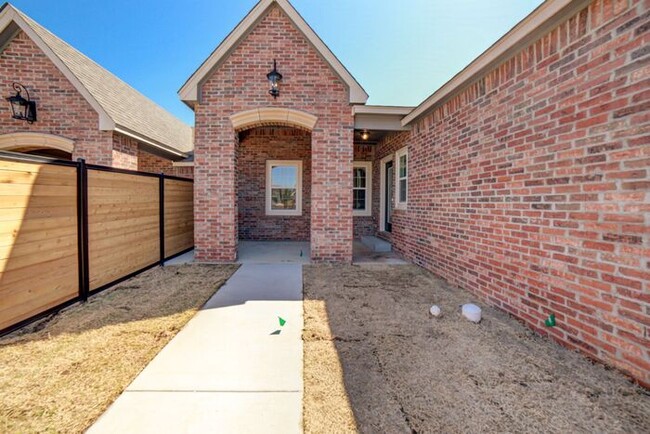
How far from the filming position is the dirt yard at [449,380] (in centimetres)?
190

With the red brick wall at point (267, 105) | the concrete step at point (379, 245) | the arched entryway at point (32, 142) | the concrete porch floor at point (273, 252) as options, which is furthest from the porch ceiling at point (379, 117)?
the arched entryway at point (32, 142)

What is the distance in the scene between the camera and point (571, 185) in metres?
2.81

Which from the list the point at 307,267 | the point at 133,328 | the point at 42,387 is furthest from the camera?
the point at 307,267

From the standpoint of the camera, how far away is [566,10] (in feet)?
9.32

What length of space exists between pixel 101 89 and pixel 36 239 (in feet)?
21.9

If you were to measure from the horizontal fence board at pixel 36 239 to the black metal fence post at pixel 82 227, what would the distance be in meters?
0.07

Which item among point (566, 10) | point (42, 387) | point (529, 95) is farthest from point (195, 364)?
point (566, 10)

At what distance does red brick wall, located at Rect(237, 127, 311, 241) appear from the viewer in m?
9.46

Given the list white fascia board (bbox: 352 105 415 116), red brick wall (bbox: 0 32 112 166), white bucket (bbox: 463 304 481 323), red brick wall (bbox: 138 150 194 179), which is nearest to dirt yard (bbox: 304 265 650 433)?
white bucket (bbox: 463 304 481 323)

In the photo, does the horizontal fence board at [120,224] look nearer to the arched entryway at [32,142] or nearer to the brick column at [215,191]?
the brick column at [215,191]

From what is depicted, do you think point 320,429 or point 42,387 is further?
point 42,387

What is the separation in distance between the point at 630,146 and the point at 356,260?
5.17 metres

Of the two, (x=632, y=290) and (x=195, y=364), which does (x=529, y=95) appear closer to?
(x=632, y=290)

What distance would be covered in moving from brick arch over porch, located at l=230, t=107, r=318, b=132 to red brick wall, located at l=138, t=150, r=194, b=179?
5.40 m
